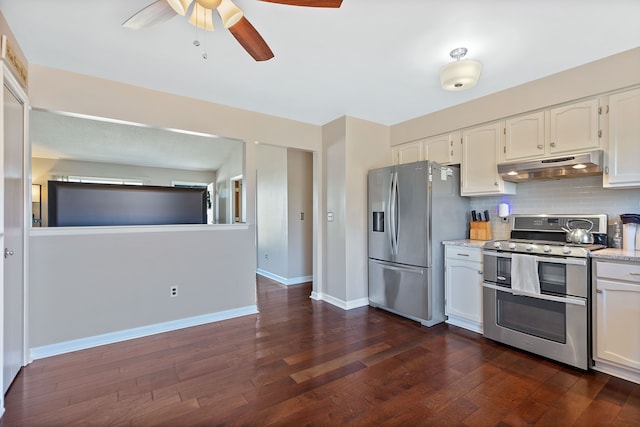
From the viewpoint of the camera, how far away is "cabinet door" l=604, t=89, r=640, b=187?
230 cm

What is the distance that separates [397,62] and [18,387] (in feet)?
12.1

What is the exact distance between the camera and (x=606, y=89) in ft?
7.93

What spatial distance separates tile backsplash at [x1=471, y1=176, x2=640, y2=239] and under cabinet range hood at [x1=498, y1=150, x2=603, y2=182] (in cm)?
10

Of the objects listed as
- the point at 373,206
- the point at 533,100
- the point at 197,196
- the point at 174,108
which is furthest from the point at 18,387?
the point at 533,100

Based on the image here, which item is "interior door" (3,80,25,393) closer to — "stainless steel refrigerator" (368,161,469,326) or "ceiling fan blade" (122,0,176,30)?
"ceiling fan blade" (122,0,176,30)

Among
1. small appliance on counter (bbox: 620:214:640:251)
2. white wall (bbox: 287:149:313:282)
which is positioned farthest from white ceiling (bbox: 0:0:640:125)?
white wall (bbox: 287:149:313:282)

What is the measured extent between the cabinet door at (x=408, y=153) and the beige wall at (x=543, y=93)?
137 mm

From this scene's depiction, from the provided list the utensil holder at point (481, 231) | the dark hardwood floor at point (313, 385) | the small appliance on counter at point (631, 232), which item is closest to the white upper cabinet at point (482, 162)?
the utensil holder at point (481, 231)

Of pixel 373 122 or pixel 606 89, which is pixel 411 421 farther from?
pixel 373 122

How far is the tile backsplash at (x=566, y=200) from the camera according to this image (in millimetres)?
2580

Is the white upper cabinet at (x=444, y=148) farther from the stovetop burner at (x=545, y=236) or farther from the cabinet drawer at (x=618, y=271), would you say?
the cabinet drawer at (x=618, y=271)

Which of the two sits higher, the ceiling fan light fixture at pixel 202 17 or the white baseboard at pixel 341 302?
the ceiling fan light fixture at pixel 202 17

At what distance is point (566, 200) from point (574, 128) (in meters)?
0.69

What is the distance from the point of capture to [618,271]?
2.15 metres
